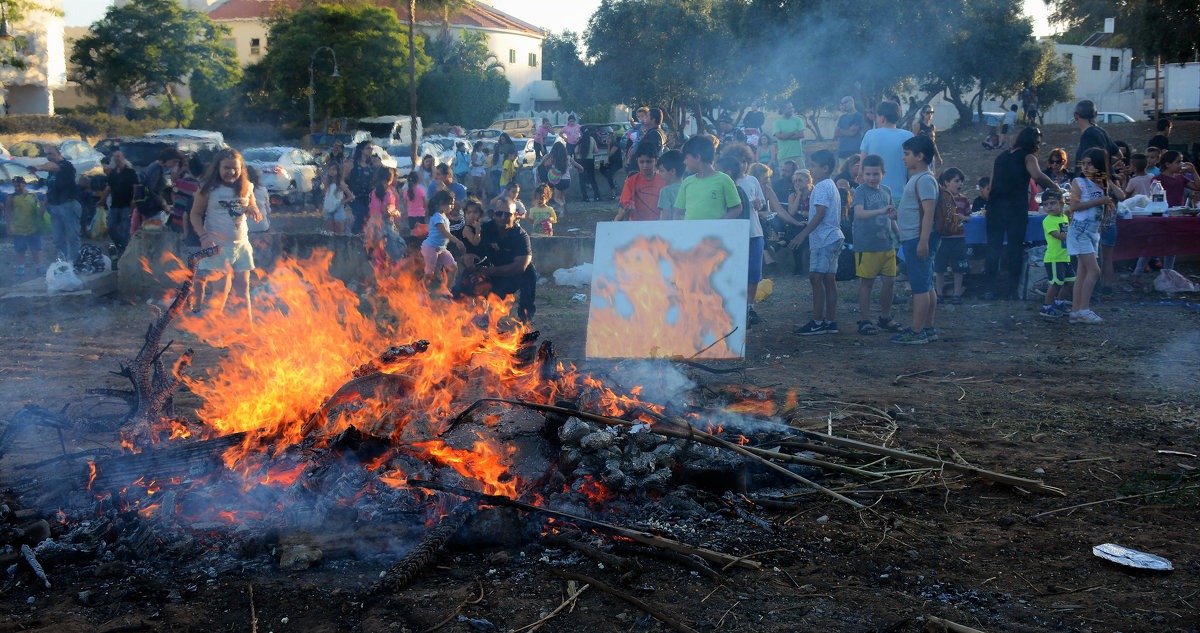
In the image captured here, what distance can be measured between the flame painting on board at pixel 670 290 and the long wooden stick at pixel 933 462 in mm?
1514

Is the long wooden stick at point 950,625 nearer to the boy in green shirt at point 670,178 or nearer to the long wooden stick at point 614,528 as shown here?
the long wooden stick at point 614,528

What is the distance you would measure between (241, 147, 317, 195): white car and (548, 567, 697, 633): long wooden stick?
69.2ft

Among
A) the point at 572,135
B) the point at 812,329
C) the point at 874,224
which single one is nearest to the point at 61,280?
the point at 812,329

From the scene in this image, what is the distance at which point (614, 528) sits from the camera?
13.4 feet

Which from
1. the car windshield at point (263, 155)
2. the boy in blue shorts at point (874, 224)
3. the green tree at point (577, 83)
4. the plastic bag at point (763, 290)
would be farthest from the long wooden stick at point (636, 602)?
the green tree at point (577, 83)

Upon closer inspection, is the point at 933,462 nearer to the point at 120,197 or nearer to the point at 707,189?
the point at 707,189

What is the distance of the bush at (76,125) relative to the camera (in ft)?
125

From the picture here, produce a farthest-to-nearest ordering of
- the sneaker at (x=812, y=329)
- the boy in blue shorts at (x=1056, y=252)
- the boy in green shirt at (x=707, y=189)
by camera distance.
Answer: the boy in blue shorts at (x=1056, y=252)
the sneaker at (x=812, y=329)
the boy in green shirt at (x=707, y=189)

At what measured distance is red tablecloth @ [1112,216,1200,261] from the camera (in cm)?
1066

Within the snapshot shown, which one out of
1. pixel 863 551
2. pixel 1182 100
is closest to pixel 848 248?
pixel 863 551

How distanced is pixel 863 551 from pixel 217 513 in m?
3.21

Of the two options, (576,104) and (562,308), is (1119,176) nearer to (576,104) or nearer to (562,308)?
(562,308)

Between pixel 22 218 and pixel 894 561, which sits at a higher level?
pixel 22 218

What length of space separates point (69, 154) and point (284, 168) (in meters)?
7.35
